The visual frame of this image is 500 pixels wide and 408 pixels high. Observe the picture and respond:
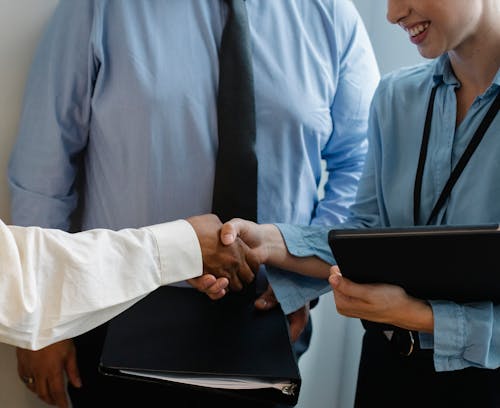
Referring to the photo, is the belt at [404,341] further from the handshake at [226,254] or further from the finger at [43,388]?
the finger at [43,388]

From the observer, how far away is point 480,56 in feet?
3.68

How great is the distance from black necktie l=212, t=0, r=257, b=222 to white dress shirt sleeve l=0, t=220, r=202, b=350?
0.23 m

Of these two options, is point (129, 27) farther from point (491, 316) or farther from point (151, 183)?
point (491, 316)

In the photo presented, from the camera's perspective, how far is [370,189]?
4.22 feet

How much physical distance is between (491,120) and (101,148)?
2.51 feet

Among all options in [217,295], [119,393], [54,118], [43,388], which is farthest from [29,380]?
[54,118]

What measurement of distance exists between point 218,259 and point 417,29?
58cm

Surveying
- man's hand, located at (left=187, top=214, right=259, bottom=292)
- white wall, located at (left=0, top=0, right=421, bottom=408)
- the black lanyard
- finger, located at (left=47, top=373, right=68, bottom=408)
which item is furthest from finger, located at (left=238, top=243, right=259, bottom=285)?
white wall, located at (left=0, top=0, right=421, bottom=408)

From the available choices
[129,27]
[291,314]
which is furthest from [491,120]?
[129,27]

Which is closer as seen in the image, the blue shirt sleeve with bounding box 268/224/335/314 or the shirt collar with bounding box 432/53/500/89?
the shirt collar with bounding box 432/53/500/89

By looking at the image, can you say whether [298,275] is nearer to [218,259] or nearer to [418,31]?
[218,259]

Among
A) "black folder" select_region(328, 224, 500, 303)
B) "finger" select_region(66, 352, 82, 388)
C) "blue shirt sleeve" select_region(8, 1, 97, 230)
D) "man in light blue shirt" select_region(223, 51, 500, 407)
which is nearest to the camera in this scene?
"black folder" select_region(328, 224, 500, 303)

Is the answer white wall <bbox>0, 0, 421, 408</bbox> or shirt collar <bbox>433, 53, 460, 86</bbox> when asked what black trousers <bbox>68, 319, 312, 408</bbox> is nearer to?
white wall <bbox>0, 0, 421, 408</bbox>

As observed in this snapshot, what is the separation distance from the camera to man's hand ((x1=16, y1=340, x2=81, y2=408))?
1.32 m
